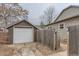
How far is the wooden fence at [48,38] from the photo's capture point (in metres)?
2.40

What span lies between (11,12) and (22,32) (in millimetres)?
302

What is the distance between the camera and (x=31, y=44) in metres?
2.40

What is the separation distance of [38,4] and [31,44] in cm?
53

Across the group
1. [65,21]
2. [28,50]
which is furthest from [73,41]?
[28,50]

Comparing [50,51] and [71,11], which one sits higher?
[71,11]

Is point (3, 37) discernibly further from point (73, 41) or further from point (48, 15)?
point (73, 41)

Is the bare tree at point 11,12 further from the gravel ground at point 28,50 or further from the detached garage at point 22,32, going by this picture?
the gravel ground at point 28,50

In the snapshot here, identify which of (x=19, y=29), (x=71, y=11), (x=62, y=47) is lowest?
(x=62, y=47)

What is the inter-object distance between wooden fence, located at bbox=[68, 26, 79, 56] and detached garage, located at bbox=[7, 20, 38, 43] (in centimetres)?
47

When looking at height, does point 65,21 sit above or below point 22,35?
above

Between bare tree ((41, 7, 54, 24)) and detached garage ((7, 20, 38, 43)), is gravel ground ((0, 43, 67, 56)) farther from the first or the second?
bare tree ((41, 7, 54, 24))

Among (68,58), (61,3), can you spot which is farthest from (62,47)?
(61,3)

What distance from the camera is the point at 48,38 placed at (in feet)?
7.97

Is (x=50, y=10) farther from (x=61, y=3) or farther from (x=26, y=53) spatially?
(x=26, y=53)
